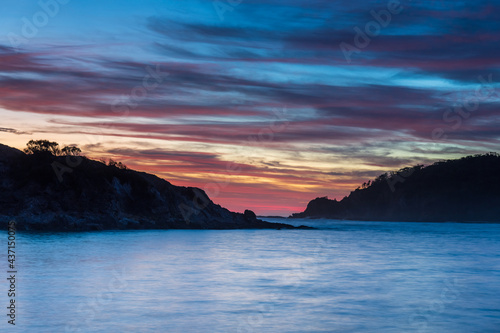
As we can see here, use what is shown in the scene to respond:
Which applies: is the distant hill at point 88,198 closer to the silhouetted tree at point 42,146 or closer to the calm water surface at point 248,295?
the silhouetted tree at point 42,146

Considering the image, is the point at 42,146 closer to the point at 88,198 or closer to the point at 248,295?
the point at 88,198

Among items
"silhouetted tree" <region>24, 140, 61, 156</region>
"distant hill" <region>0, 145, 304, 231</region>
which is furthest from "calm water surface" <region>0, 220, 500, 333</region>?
"silhouetted tree" <region>24, 140, 61, 156</region>

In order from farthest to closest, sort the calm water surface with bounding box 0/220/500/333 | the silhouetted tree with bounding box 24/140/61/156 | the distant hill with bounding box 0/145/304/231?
the silhouetted tree with bounding box 24/140/61/156, the distant hill with bounding box 0/145/304/231, the calm water surface with bounding box 0/220/500/333

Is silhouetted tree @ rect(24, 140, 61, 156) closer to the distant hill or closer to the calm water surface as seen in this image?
the distant hill

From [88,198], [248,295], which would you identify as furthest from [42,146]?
[248,295]

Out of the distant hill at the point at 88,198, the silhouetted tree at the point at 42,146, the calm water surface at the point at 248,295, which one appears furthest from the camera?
the silhouetted tree at the point at 42,146

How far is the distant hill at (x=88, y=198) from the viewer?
96.9 metres

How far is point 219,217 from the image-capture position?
138 m

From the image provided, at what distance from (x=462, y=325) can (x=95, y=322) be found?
15346 millimetres

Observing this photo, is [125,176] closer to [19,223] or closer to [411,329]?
[19,223]

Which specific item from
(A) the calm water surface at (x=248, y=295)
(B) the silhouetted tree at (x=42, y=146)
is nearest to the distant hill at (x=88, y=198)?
(B) the silhouetted tree at (x=42, y=146)

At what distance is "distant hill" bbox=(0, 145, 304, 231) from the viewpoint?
9688 centimetres

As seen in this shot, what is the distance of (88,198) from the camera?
105875 mm

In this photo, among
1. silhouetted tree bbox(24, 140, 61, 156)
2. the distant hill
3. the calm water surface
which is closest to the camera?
the calm water surface
